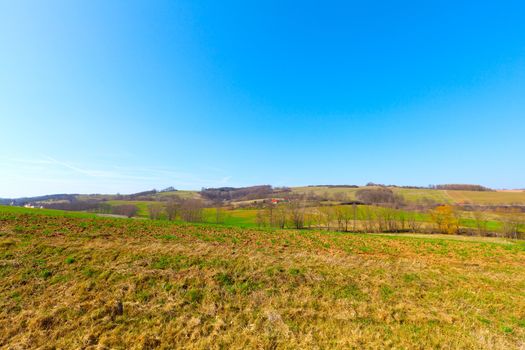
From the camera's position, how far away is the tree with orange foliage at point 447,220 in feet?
175

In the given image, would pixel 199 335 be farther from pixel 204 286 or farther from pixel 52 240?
pixel 52 240

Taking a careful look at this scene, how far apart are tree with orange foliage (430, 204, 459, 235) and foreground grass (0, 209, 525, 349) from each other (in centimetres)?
5166

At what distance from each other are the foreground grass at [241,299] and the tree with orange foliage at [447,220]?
169 feet

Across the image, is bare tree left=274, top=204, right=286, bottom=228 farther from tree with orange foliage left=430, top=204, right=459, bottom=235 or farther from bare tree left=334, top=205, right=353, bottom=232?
tree with orange foliage left=430, top=204, right=459, bottom=235

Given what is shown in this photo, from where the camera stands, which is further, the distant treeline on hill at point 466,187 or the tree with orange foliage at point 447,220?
the distant treeline on hill at point 466,187

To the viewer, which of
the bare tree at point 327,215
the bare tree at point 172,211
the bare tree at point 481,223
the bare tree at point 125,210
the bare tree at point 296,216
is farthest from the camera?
the bare tree at point 125,210

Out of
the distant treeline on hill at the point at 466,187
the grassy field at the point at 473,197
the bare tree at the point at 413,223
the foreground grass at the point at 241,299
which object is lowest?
the bare tree at the point at 413,223

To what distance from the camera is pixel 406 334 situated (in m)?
6.31

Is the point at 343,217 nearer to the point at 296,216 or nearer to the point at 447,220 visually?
the point at 296,216

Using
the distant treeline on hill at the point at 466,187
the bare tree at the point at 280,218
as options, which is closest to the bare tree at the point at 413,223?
the bare tree at the point at 280,218

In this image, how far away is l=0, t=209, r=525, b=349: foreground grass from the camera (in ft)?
19.9

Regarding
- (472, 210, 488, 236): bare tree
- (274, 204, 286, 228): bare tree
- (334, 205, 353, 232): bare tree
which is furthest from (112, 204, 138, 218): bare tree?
(472, 210, 488, 236): bare tree

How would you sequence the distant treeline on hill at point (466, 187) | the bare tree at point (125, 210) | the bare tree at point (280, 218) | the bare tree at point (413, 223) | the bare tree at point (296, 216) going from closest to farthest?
the bare tree at point (413, 223) → the bare tree at point (296, 216) → the bare tree at point (280, 218) → the bare tree at point (125, 210) → the distant treeline on hill at point (466, 187)

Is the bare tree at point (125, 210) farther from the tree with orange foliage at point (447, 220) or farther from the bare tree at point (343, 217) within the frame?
the tree with orange foliage at point (447, 220)
